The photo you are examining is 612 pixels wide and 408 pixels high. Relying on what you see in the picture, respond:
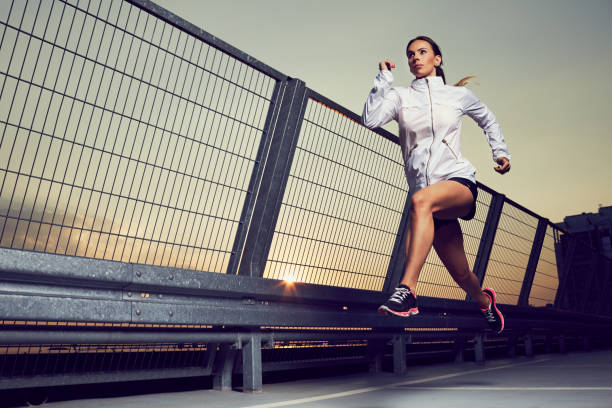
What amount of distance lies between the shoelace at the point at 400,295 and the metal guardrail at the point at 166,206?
124cm

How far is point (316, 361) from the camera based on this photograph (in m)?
4.87

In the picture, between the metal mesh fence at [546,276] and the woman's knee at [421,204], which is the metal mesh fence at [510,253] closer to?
the metal mesh fence at [546,276]

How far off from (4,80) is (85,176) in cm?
68

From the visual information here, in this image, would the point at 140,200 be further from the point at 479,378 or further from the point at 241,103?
the point at 479,378

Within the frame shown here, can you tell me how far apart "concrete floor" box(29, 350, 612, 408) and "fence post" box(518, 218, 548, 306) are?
4.86 metres

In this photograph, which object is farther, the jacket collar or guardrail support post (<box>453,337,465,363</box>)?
guardrail support post (<box>453,337,465,363</box>)

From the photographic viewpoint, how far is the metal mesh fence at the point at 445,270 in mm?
7012

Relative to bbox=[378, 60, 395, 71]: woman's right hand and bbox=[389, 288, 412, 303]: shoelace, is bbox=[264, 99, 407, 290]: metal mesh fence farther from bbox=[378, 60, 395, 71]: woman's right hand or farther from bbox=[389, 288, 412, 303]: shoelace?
bbox=[389, 288, 412, 303]: shoelace

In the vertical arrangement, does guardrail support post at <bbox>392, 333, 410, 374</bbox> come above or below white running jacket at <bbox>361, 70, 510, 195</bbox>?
below

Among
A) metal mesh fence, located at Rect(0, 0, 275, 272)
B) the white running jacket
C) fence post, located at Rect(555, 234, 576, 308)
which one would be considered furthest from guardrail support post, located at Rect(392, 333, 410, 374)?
fence post, located at Rect(555, 234, 576, 308)

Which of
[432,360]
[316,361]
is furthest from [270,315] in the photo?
[432,360]

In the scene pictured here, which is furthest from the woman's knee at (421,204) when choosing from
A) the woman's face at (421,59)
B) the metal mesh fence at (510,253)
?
the metal mesh fence at (510,253)

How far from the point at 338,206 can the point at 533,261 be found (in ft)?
20.0

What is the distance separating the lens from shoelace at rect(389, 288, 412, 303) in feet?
9.98
